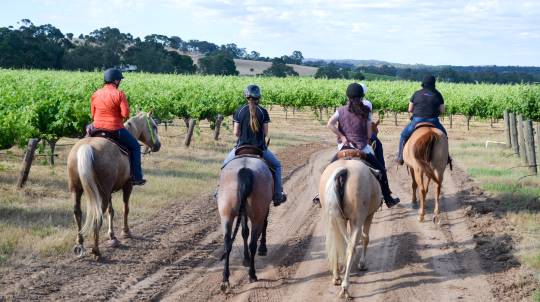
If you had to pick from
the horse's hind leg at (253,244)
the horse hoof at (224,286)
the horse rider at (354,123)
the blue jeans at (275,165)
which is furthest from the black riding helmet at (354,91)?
the horse hoof at (224,286)

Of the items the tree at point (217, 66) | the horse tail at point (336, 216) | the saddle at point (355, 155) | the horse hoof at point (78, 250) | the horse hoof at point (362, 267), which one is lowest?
the horse hoof at point (362, 267)

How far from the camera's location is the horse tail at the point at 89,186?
26.8 ft

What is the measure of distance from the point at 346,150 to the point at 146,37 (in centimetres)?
9404

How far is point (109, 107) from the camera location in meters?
9.02

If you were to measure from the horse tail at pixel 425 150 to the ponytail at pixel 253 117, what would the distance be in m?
4.00

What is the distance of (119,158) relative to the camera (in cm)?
894

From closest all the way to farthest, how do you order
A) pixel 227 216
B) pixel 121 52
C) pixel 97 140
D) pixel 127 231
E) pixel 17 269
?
1. pixel 227 216
2. pixel 17 269
3. pixel 97 140
4. pixel 127 231
5. pixel 121 52

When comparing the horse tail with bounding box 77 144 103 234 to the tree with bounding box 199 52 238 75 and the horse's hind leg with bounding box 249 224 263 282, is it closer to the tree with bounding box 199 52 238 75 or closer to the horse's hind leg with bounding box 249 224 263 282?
the horse's hind leg with bounding box 249 224 263 282

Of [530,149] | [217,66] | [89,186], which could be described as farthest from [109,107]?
[217,66]

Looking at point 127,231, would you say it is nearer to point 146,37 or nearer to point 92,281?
point 92,281

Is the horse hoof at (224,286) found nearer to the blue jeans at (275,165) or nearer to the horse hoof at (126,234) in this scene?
the blue jeans at (275,165)

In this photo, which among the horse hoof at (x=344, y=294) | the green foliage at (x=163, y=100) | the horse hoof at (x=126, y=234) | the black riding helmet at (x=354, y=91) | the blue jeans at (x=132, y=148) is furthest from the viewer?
the green foliage at (x=163, y=100)

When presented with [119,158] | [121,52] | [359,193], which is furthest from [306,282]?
[121,52]

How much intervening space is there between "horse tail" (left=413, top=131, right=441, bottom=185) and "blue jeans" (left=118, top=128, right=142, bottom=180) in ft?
15.7
